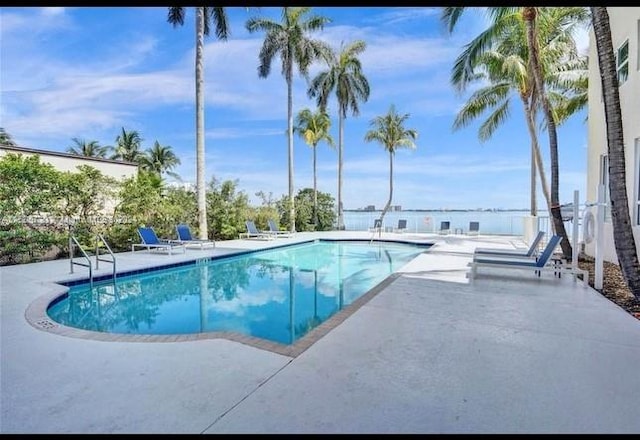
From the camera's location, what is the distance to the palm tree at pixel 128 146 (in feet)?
116

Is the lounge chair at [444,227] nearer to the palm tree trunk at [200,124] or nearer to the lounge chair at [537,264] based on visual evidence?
the lounge chair at [537,264]

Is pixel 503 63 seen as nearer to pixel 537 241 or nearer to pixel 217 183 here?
pixel 537 241

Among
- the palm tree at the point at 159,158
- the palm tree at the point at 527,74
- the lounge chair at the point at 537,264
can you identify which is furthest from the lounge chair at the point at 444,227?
the palm tree at the point at 159,158

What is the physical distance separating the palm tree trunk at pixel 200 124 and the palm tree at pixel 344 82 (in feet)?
26.8

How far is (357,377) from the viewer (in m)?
2.95

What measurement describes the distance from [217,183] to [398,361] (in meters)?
13.9

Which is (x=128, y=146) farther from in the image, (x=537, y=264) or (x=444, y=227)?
(x=537, y=264)

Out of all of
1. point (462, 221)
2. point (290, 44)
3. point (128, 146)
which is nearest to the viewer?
point (290, 44)

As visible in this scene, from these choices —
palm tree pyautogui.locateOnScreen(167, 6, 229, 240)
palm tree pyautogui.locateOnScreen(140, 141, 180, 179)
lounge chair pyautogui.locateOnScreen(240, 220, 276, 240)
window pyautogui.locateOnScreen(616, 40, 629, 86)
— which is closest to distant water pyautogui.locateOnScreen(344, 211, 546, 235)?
lounge chair pyautogui.locateOnScreen(240, 220, 276, 240)

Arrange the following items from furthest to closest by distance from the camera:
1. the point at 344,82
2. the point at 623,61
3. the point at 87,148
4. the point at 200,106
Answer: the point at 87,148 < the point at 344,82 < the point at 200,106 < the point at 623,61

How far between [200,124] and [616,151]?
40.9 ft

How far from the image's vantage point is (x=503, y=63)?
448 inches

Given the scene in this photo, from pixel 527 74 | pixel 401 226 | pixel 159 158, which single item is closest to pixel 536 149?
pixel 527 74
